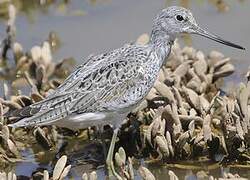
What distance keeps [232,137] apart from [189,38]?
2731 mm

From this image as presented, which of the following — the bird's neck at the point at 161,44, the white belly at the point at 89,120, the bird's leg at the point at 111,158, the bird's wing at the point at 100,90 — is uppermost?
the bird's neck at the point at 161,44

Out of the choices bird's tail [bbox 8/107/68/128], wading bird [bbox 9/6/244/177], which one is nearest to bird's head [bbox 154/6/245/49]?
wading bird [bbox 9/6/244/177]

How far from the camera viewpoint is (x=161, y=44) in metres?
6.98

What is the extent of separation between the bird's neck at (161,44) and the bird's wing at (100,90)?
0.19 meters

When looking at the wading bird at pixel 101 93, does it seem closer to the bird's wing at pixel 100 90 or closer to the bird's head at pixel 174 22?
the bird's wing at pixel 100 90

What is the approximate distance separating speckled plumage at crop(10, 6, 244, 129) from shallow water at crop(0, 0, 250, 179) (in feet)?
6.37

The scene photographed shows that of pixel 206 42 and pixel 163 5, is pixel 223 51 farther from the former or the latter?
pixel 163 5

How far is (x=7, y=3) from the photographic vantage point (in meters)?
10.1

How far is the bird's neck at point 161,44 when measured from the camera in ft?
22.8

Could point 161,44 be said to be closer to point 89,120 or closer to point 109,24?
point 89,120

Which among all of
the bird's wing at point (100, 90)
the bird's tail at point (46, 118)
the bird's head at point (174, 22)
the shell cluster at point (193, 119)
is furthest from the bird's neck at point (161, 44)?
the bird's tail at point (46, 118)

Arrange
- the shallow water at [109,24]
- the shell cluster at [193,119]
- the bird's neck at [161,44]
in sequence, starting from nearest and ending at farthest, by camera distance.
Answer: the shell cluster at [193,119] → the bird's neck at [161,44] → the shallow water at [109,24]

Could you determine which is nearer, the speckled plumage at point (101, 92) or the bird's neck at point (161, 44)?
the speckled plumage at point (101, 92)

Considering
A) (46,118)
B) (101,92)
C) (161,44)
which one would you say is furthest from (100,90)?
(161,44)
